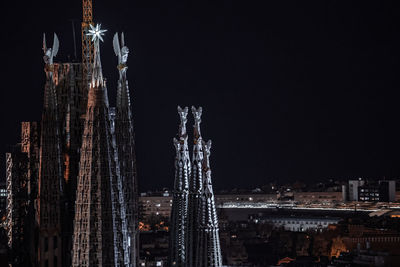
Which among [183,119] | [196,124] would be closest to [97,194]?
[196,124]

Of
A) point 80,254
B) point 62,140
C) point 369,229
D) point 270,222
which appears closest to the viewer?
point 80,254

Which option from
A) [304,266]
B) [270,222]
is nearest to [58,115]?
[304,266]

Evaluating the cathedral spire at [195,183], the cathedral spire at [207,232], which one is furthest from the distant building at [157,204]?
the cathedral spire at [207,232]

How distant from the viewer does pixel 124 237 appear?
42719mm

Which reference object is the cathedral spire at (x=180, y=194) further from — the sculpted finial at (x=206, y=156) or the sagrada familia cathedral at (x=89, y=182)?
the sculpted finial at (x=206, y=156)

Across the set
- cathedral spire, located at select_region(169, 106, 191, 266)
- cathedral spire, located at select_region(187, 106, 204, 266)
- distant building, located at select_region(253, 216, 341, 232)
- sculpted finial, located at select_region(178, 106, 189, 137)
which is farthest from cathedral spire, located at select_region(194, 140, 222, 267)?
distant building, located at select_region(253, 216, 341, 232)

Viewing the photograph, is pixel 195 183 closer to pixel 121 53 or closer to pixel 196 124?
pixel 196 124

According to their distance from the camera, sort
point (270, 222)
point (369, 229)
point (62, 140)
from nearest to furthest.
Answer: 1. point (62, 140)
2. point (369, 229)
3. point (270, 222)

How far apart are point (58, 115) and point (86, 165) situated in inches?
494

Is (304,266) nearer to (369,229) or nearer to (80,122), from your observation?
(369,229)

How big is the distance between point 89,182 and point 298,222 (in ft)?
431

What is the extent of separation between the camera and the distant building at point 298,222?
543 feet

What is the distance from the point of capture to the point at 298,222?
16975cm

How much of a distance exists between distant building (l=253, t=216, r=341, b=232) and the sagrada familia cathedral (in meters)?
112
